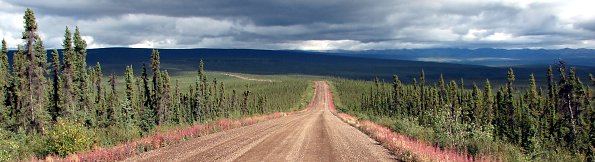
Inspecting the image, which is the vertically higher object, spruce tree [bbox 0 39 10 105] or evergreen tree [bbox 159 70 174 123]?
spruce tree [bbox 0 39 10 105]

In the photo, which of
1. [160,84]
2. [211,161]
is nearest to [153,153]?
[211,161]

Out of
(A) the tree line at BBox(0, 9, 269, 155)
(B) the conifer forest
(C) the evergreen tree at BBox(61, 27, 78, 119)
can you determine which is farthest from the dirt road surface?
(C) the evergreen tree at BBox(61, 27, 78, 119)

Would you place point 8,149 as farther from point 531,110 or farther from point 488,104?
point 531,110

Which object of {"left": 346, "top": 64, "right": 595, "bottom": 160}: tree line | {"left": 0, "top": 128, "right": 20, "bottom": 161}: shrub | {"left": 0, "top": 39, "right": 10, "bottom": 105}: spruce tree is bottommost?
{"left": 346, "top": 64, "right": 595, "bottom": 160}: tree line

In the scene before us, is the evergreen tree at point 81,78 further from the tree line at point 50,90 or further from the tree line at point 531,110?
the tree line at point 531,110

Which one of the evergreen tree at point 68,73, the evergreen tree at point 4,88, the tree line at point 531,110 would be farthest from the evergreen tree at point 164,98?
the tree line at point 531,110

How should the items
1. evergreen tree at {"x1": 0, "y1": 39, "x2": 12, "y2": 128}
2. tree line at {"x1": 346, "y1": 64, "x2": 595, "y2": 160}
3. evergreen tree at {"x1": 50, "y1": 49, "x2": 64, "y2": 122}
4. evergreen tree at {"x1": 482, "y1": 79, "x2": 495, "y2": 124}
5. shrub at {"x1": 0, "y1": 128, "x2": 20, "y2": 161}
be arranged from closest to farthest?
1. shrub at {"x1": 0, "y1": 128, "x2": 20, "y2": 161}
2. evergreen tree at {"x1": 0, "y1": 39, "x2": 12, "y2": 128}
3. evergreen tree at {"x1": 50, "y1": 49, "x2": 64, "y2": 122}
4. tree line at {"x1": 346, "y1": 64, "x2": 595, "y2": 160}
5. evergreen tree at {"x1": 482, "y1": 79, "x2": 495, "y2": 124}

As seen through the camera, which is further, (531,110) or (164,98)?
(531,110)

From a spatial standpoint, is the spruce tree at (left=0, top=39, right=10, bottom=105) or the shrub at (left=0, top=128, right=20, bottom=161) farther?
the spruce tree at (left=0, top=39, right=10, bottom=105)

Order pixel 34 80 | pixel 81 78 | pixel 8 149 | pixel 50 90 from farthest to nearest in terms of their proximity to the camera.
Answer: pixel 50 90, pixel 81 78, pixel 34 80, pixel 8 149

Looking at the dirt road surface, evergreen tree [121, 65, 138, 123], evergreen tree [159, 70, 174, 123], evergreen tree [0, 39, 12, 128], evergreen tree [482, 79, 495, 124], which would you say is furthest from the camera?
evergreen tree [482, 79, 495, 124]

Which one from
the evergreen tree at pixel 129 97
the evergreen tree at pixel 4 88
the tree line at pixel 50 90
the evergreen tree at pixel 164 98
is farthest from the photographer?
the evergreen tree at pixel 164 98

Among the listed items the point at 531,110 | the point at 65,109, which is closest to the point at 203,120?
the point at 65,109

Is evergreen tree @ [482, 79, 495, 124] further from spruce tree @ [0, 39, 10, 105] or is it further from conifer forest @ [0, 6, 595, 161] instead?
spruce tree @ [0, 39, 10, 105]
